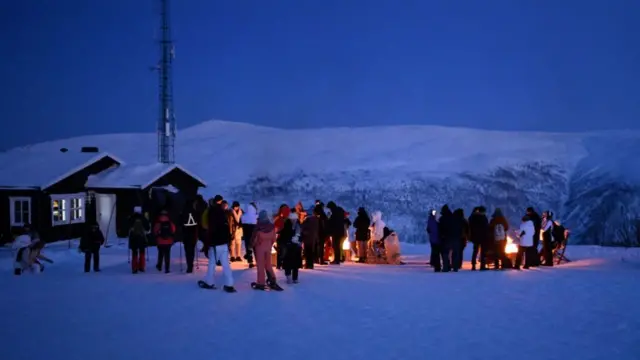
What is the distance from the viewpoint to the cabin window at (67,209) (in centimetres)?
2359

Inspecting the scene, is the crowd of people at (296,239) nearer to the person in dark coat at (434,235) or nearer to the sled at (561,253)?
the person in dark coat at (434,235)

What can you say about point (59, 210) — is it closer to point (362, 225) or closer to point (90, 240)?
A: point (90, 240)

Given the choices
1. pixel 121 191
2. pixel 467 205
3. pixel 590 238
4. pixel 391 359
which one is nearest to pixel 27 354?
pixel 391 359

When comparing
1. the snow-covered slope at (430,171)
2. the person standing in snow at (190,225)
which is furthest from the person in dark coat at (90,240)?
the snow-covered slope at (430,171)

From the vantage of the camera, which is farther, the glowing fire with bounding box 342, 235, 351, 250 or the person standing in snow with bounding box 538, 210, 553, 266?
the glowing fire with bounding box 342, 235, 351, 250

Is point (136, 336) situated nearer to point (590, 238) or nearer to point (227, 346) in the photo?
point (227, 346)

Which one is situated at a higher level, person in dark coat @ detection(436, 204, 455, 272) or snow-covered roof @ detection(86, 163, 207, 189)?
snow-covered roof @ detection(86, 163, 207, 189)

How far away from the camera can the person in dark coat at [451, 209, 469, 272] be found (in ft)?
48.3

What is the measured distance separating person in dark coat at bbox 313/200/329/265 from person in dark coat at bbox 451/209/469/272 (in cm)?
332

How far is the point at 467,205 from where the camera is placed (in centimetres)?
4328

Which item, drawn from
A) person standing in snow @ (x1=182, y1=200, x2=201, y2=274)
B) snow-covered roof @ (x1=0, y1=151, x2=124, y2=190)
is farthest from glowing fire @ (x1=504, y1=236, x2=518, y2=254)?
snow-covered roof @ (x1=0, y1=151, x2=124, y2=190)

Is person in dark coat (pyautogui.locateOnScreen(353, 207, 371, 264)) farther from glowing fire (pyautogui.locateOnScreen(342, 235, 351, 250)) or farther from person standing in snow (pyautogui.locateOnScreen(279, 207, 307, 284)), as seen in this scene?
person standing in snow (pyautogui.locateOnScreen(279, 207, 307, 284))

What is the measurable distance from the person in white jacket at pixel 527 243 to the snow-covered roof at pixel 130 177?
15.1 meters

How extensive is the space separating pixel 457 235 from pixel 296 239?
428 centimetres
